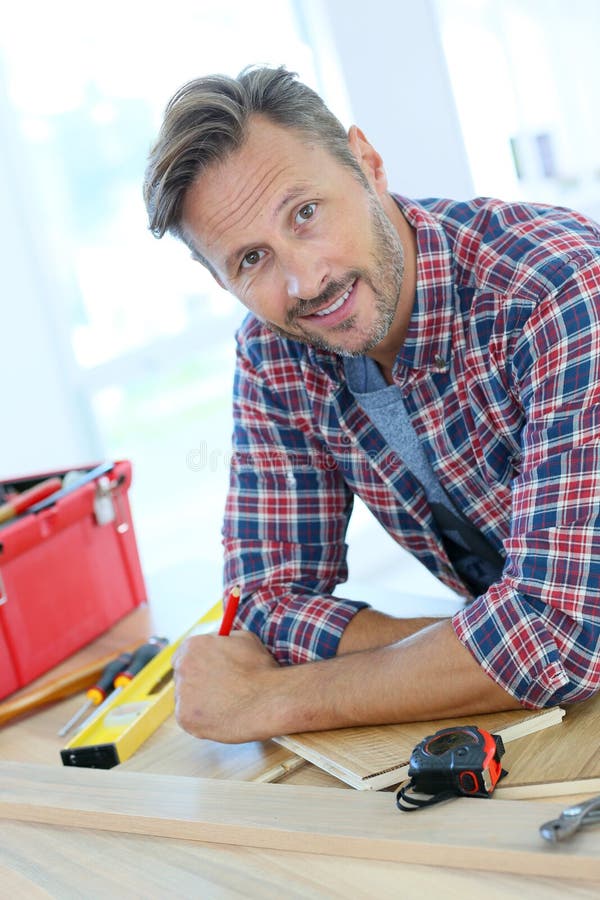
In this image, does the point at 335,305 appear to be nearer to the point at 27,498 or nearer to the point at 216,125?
the point at 216,125

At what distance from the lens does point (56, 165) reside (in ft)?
10.1

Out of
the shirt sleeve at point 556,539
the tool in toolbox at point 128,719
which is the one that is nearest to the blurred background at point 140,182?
the tool in toolbox at point 128,719

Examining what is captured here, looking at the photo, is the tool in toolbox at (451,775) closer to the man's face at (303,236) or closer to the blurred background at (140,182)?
the man's face at (303,236)

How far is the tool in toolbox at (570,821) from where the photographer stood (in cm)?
69

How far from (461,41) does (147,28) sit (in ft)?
5.11

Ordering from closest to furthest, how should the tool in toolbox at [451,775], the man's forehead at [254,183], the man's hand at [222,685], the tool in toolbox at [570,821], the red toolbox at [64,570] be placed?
the tool in toolbox at [570,821]
the tool in toolbox at [451,775]
the man's hand at [222,685]
the man's forehead at [254,183]
the red toolbox at [64,570]

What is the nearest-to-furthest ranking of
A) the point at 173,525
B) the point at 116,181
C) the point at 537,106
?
the point at 116,181 < the point at 173,525 < the point at 537,106

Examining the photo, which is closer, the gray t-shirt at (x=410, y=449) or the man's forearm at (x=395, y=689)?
the man's forearm at (x=395, y=689)

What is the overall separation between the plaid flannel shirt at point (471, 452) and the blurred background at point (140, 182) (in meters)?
1.42

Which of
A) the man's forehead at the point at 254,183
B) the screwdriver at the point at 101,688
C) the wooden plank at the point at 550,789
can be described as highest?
the man's forehead at the point at 254,183

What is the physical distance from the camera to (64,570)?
5.46ft

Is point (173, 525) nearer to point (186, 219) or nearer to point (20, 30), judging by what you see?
point (20, 30)

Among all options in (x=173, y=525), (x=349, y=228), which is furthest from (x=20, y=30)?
(x=349, y=228)

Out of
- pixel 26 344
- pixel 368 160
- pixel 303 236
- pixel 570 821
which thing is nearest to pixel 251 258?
pixel 303 236
